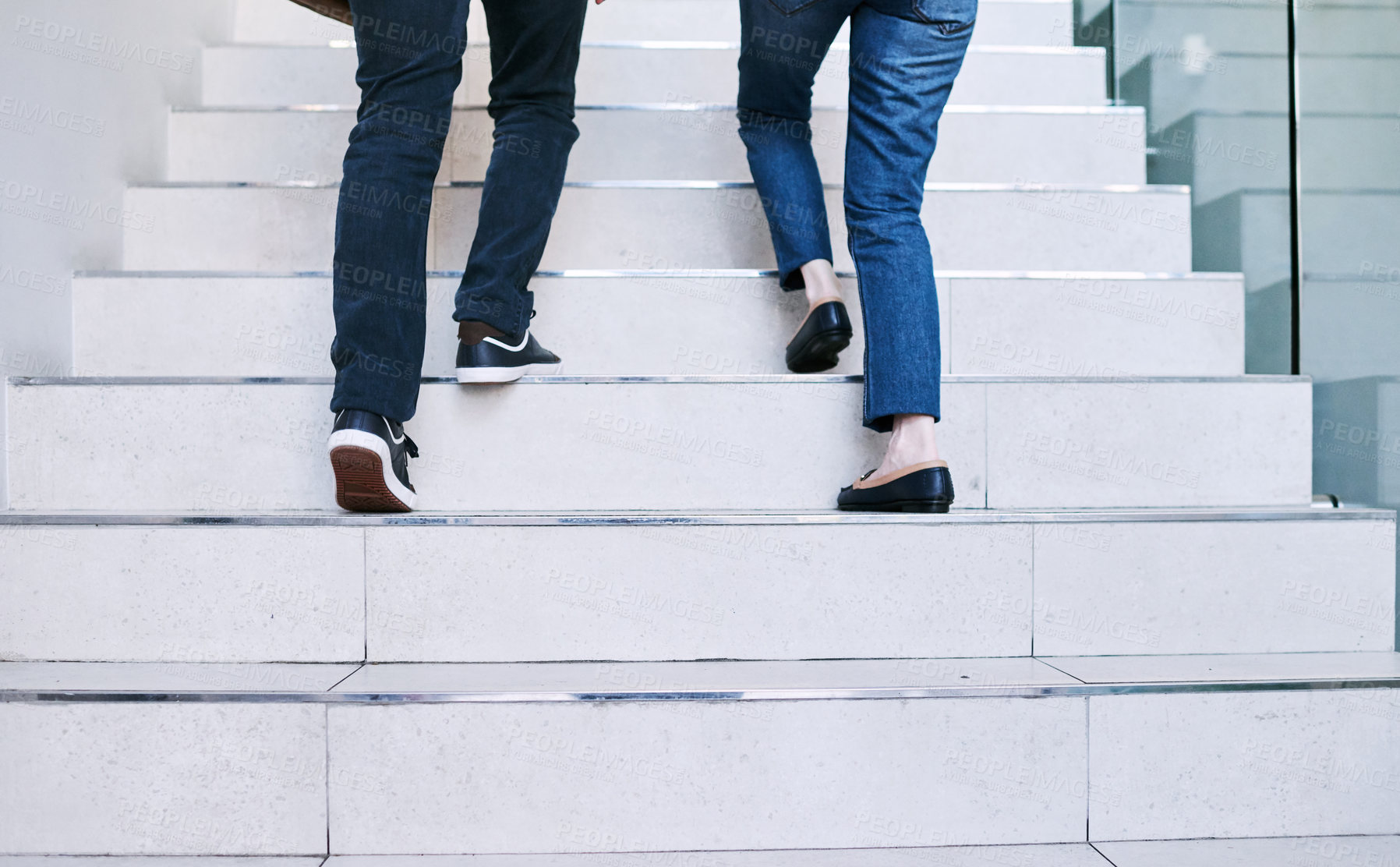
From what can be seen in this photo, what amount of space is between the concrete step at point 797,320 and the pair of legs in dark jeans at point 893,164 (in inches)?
9.7

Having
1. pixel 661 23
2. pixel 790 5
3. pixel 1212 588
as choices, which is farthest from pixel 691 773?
pixel 661 23

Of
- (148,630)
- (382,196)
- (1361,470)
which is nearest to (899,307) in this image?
(382,196)

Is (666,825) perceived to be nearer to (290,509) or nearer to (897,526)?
(897,526)

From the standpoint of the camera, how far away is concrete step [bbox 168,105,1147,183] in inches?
66.2

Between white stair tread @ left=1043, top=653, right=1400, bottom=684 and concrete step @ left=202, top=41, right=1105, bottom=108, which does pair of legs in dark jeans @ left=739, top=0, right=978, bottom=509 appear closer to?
white stair tread @ left=1043, top=653, right=1400, bottom=684

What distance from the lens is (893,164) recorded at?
1.15 meters

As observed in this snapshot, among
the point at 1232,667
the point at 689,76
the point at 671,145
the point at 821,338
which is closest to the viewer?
the point at 1232,667

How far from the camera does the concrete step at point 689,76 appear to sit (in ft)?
6.17

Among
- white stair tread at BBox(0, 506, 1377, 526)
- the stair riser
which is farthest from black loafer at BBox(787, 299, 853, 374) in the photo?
the stair riser

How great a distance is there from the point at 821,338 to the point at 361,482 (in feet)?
2.13

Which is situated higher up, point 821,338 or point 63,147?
point 63,147

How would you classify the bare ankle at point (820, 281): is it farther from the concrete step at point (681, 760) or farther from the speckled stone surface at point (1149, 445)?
the concrete step at point (681, 760)

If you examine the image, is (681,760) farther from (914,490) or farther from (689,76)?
(689,76)

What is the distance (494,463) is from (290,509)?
0.88ft
